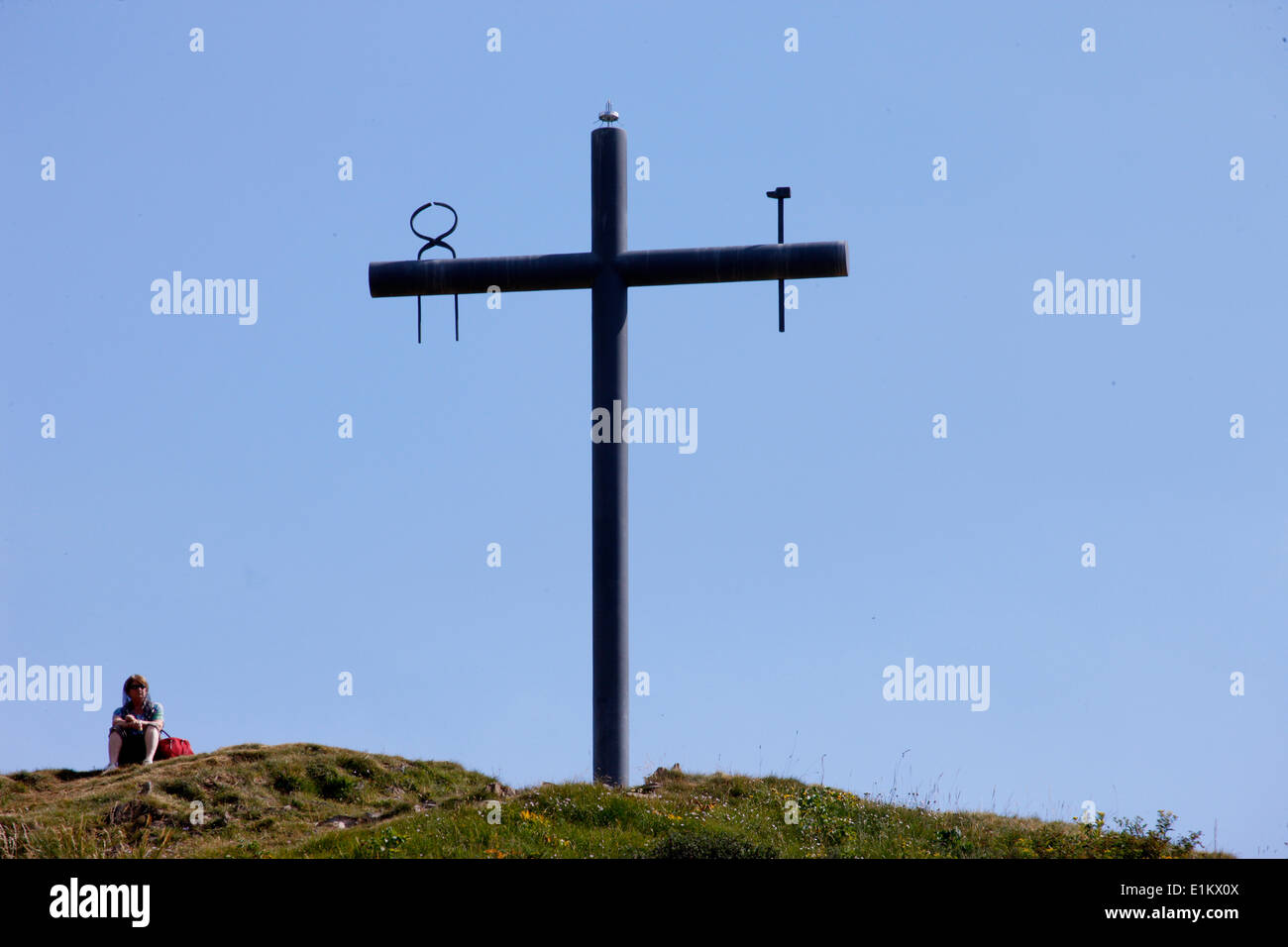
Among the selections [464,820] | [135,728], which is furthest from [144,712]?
[464,820]

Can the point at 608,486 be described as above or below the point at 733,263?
below

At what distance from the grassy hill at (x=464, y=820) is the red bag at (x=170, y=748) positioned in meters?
0.51

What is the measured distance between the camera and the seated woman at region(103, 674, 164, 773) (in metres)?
15.1

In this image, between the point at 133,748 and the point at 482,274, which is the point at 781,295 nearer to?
the point at 482,274

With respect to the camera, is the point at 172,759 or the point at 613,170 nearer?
the point at 613,170

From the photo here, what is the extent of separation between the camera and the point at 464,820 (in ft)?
37.1

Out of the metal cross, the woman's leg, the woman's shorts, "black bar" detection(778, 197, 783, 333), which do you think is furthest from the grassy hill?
"black bar" detection(778, 197, 783, 333)

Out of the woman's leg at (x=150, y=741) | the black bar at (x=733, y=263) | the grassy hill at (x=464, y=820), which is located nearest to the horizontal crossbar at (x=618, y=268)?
the black bar at (x=733, y=263)

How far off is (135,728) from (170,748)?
1.64ft

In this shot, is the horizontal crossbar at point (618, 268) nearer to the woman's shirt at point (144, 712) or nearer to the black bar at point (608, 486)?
the black bar at point (608, 486)
